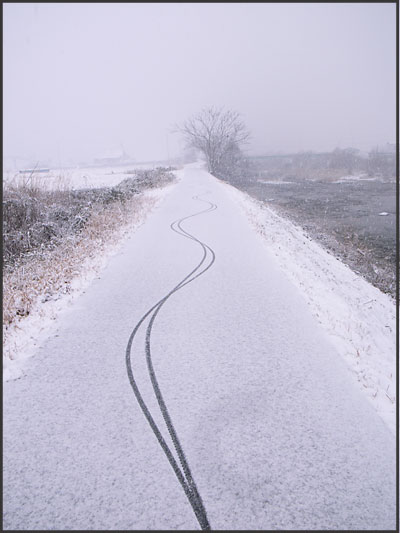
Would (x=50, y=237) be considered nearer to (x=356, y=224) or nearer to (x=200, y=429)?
(x=200, y=429)

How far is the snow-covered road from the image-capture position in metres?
1.60

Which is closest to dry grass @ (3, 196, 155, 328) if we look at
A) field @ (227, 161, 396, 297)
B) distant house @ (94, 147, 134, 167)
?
field @ (227, 161, 396, 297)

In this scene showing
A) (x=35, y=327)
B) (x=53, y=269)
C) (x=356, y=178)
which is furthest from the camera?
(x=356, y=178)

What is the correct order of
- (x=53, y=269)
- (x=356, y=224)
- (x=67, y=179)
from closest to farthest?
1. (x=53, y=269)
2. (x=67, y=179)
3. (x=356, y=224)

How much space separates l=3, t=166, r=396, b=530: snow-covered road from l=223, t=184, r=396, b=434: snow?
18cm

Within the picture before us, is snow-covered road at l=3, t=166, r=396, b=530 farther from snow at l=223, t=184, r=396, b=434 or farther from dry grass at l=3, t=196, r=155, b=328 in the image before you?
dry grass at l=3, t=196, r=155, b=328

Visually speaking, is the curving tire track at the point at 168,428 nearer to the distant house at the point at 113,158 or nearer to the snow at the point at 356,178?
the snow at the point at 356,178

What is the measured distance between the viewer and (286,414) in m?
2.17

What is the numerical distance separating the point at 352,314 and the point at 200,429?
10.5 ft

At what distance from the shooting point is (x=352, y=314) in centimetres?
413

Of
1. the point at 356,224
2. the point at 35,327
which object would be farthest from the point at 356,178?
the point at 35,327

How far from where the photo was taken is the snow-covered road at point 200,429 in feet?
5.24

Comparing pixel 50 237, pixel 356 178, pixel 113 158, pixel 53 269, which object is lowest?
pixel 53 269

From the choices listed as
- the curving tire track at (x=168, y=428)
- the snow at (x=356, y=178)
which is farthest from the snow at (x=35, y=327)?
the snow at (x=356, y=178)
